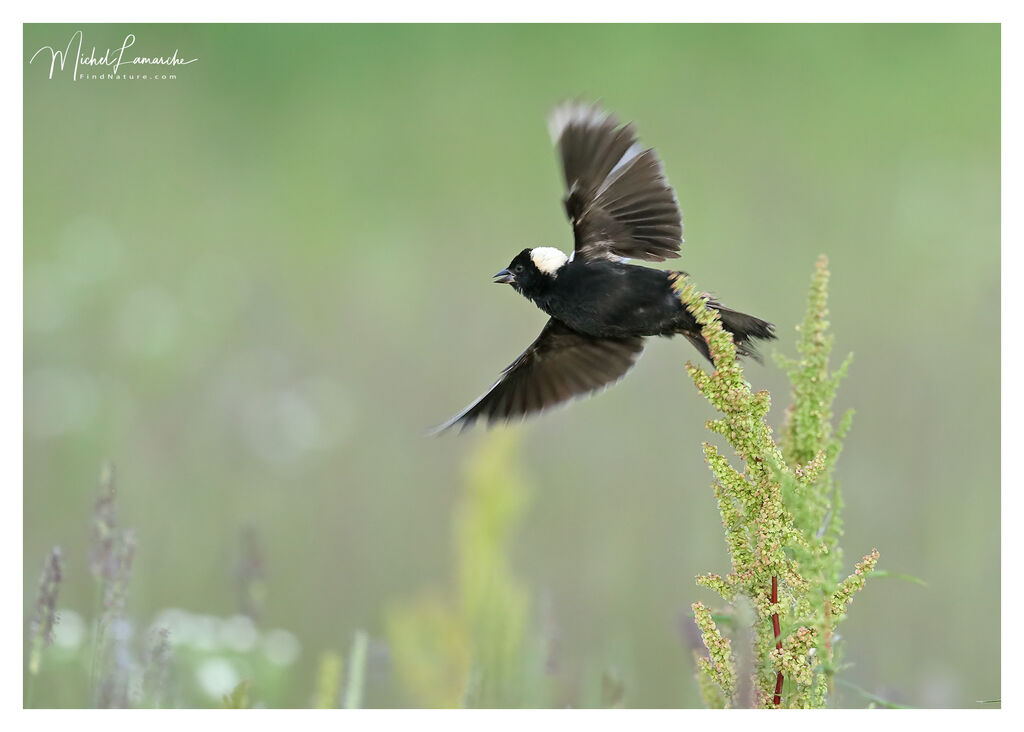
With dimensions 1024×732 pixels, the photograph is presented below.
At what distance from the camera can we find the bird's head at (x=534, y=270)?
5.19 feet

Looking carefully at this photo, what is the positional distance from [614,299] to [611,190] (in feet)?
0.53

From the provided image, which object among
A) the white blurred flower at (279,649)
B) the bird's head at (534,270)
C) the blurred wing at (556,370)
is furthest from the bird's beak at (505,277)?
the white blurred flower at (279,649)

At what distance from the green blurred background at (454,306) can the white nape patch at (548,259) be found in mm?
338

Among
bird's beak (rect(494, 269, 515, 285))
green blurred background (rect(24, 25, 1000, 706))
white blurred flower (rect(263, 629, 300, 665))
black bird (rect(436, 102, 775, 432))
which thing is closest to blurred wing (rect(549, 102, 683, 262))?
black bird (rect(436, 102, 775, 432))

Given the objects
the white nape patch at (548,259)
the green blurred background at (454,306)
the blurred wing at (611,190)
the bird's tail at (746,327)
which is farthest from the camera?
the green blurred background at (454,306)

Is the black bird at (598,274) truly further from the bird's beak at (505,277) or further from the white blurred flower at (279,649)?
the white blurred flower at (279,649)

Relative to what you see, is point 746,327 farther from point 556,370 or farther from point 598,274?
point 556,370

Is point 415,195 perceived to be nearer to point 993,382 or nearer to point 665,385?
point 665,385

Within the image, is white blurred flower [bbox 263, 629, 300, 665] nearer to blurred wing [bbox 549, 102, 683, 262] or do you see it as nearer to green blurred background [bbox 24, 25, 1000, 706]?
green blurred background [bbox 24, 25, 1000, 706]

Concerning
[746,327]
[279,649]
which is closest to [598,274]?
[746,327]

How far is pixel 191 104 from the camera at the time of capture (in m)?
2.07
